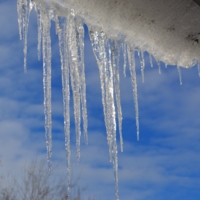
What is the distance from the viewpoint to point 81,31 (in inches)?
59.4

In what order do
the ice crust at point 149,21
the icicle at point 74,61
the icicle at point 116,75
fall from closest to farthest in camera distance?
the ice crust at point 149,21 → the icicle at point 74,61 → the icicle at point 116,75

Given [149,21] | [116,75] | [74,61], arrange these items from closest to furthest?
[149,21] < [74,61] < [116,75]

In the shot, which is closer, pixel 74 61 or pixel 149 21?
pixel 149 21

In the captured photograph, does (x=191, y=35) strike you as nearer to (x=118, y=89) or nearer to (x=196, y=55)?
(x=196, y=55)

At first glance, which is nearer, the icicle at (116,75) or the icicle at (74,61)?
the icicle at (74,61)

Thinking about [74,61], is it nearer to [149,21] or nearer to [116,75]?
[116,75]

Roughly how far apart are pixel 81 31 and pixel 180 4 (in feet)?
1.52

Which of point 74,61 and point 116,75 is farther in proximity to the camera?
point 116,75

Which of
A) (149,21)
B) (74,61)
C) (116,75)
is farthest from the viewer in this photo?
(116,75)

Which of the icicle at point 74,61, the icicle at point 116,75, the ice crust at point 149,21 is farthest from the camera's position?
the icicle at point 116,75

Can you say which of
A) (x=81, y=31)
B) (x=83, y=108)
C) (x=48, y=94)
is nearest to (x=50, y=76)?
(x=48, y=94)

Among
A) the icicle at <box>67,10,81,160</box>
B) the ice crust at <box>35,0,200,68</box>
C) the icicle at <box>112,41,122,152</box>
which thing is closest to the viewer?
the ice crust at <box>35,0,200,68</box>

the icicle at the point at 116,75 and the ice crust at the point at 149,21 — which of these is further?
the icicle at the point at 116,75

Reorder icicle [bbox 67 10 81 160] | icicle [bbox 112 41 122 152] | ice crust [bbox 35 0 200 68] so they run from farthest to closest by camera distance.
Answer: icicle [bbox 112 41 122 152], icicle [bbox 67 10 81 160], ice crust [bbox 35 0 200 68]
